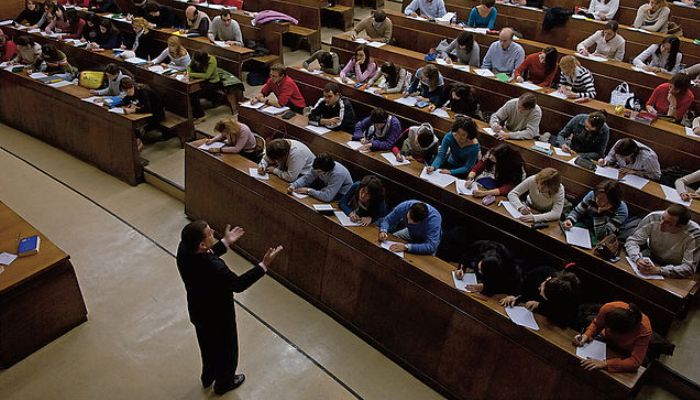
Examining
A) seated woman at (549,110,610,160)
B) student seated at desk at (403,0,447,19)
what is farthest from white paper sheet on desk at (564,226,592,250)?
student seated at desk at (403,0,447,19)

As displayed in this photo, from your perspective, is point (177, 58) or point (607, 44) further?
point (177, 58)

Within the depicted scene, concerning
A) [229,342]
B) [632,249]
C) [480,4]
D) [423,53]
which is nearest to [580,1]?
[480,4]

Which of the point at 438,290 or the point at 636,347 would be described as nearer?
the point at 636,347

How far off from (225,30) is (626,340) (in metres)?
5.62

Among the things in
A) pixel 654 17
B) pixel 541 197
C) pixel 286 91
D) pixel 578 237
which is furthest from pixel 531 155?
pixel 654 17

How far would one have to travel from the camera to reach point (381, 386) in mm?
3230

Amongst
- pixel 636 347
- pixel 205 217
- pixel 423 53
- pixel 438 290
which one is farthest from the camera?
pixel 423 53

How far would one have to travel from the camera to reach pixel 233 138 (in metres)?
4.28

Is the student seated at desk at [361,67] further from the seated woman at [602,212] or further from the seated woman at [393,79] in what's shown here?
the seated woman at [602,212]

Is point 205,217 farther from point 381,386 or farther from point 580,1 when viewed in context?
point 580,1

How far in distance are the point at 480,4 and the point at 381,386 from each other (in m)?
5.07

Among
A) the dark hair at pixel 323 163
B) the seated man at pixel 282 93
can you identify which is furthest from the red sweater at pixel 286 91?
the dark hair at pixel 323 163

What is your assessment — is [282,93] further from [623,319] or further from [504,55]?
[623,319]

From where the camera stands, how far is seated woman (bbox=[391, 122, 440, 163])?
4113 millimetres
